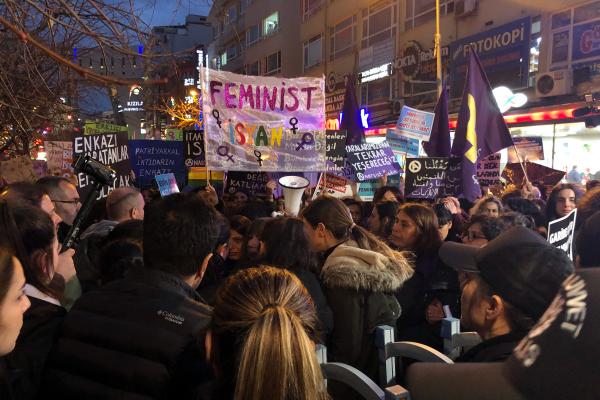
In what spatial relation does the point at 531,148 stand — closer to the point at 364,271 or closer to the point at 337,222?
the point at 337,222

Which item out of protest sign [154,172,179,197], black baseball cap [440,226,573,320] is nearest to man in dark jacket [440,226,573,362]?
black baseball cap [440,226,573,320]

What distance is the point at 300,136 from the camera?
6.77 metres

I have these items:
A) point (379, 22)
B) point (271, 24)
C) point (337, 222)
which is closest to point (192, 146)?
point (337, 222)

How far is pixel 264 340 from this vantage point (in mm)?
1391

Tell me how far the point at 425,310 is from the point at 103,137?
5.71 m

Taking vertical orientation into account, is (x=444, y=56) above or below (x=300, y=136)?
above

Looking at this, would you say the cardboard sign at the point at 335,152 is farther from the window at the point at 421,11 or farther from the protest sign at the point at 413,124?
the window at the point at 421,11

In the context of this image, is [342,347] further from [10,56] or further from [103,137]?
[103,137]

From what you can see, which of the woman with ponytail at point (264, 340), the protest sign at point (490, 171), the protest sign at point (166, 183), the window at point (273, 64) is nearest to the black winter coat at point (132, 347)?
the woman with ponytail at point (264, 340)

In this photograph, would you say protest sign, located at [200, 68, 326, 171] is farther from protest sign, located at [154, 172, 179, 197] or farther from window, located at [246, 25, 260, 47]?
window, located at [246, 25, 260, 47]

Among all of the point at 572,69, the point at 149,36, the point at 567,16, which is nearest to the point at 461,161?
the point at 149,36

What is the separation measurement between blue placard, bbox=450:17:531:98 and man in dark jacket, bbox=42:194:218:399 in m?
15.9

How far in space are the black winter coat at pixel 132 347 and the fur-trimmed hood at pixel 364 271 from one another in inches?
45.3

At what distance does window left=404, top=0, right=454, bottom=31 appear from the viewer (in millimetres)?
19875
